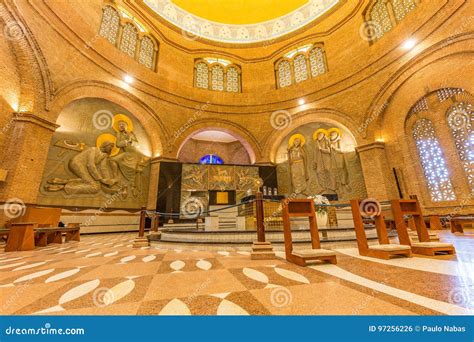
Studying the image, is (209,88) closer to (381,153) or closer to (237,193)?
(237,193)

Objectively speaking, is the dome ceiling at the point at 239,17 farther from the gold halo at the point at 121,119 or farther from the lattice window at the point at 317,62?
the gold halo at the point at 121,119

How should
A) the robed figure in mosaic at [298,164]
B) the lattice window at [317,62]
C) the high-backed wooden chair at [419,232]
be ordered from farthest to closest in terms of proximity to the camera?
1. the lattice window at [317,62]
2. the robed figure in mosaic at [298,164]
3. the high-backed wooden chair at [419,232]

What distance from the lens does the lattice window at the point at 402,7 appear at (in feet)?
28.3

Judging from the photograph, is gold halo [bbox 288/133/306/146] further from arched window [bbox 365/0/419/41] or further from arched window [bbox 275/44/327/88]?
arched window [bbox 365/0/419/41]

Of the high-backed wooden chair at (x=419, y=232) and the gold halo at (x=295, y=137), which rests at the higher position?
the gold halo at (x=295, y=137)

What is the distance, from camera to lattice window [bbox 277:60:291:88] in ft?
42.3

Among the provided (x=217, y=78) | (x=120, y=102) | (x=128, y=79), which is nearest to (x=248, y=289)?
(x=120, y=102)

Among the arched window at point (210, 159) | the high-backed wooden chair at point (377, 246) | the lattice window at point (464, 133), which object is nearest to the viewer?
the high-backed wooden chair at point (377, 246)

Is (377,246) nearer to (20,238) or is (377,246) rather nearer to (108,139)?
(20,238)

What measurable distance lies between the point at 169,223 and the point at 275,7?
1600 cm

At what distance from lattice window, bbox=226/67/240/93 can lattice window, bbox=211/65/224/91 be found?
0.43m

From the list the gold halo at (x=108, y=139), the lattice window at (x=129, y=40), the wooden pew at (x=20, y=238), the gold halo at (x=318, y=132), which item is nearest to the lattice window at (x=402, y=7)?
the gold halo at (x=318, y=132)

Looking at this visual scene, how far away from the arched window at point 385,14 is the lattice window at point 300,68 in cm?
357

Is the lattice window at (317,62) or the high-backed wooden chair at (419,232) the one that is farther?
the lattice window at (317,62)
